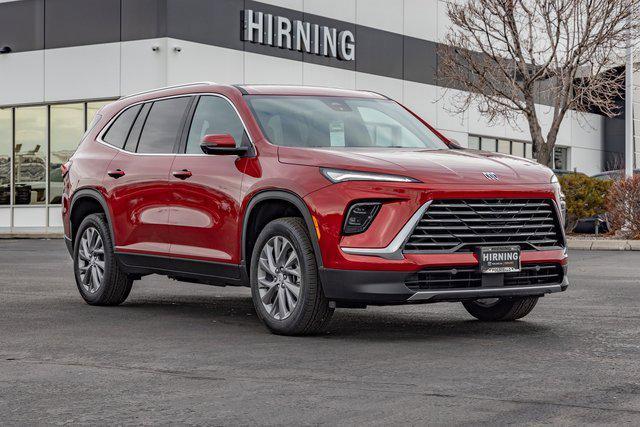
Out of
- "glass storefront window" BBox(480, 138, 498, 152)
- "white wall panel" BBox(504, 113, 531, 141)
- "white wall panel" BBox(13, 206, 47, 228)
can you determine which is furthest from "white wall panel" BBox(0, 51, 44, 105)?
"white wall panel" BBox(504, 113, 531, 141)

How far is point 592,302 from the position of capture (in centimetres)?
1117

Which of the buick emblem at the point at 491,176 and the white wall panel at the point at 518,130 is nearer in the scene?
the buick emblem at the point at 491,176

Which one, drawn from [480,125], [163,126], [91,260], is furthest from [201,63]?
[163,126]

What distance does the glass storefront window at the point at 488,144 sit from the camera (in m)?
42.8

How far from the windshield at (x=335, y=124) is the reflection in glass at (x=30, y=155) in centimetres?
2503

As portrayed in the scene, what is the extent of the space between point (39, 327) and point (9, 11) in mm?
26366

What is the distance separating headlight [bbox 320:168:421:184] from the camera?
7.84m

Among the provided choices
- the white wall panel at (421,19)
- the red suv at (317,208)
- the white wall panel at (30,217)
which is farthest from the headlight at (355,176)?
the white wall panel at (421,19)

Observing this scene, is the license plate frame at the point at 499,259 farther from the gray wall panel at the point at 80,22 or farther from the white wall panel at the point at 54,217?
the white wall panel at the point at 54,217

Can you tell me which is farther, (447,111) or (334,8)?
(447,111)

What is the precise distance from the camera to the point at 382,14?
3738 centimetres

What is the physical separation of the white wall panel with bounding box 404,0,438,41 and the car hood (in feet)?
99.7

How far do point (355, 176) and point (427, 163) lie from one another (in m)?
0.55

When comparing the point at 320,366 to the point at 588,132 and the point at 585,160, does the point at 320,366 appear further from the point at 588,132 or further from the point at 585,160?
the point at 588,132
